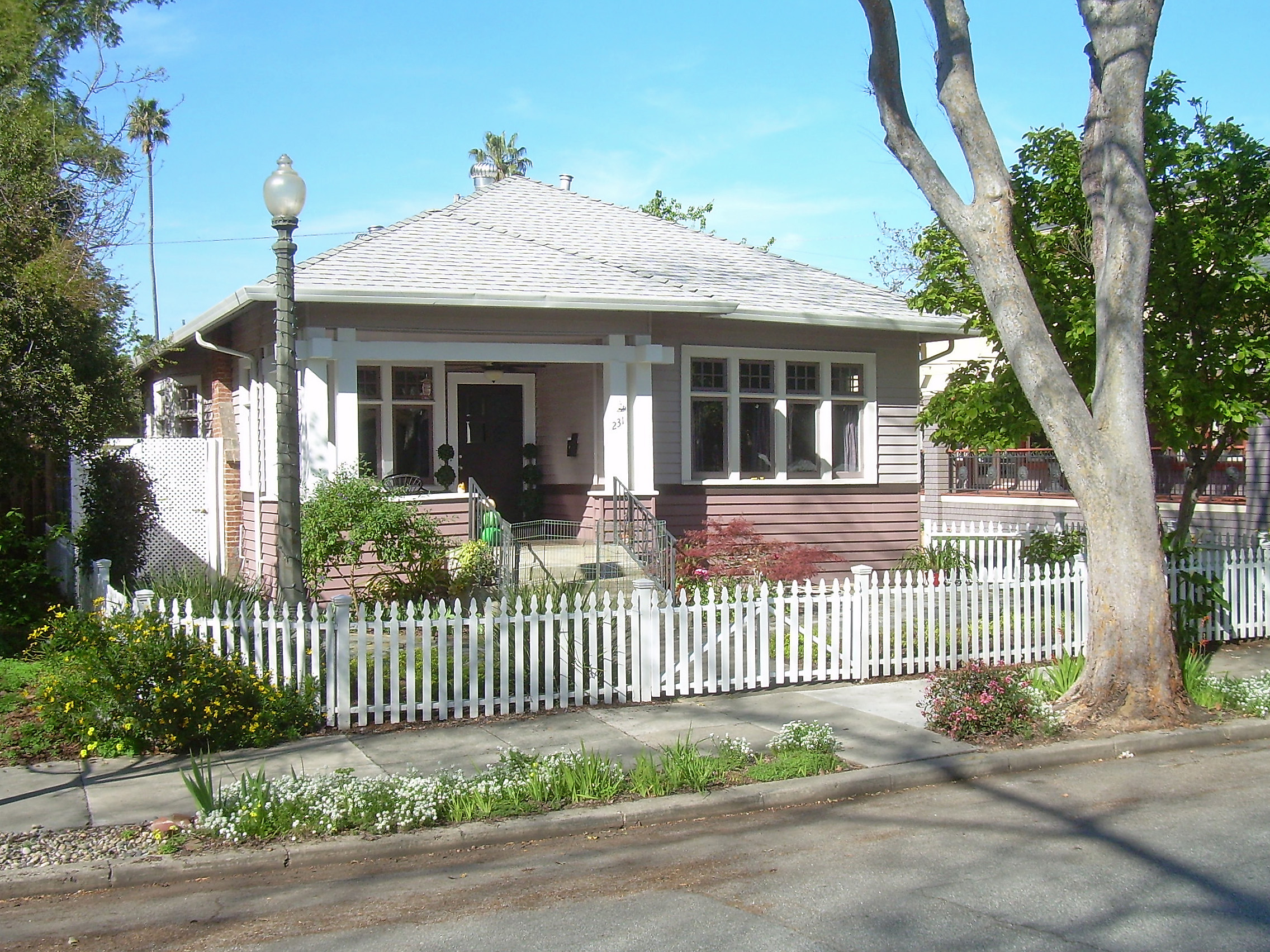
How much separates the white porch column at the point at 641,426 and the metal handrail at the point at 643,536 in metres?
0.31

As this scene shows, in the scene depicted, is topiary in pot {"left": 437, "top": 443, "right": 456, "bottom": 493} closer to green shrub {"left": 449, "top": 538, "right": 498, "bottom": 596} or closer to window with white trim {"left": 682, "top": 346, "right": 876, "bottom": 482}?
green shrub {"left": 449, "top": 538, "right": 498, "bottom": 596}

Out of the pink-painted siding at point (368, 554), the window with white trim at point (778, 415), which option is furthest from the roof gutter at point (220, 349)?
the window with white trim at point (778, 415)

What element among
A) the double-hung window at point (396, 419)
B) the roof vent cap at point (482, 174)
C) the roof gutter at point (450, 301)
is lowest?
the double-hung window at point (396, 419)

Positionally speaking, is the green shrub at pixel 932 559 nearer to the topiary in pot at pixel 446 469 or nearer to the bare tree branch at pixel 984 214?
the topiary in pot at pixel 446 469

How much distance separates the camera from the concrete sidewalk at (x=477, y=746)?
22.8 ft

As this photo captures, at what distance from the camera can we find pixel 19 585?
1188 cm

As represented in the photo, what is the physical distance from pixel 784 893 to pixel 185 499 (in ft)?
40.0

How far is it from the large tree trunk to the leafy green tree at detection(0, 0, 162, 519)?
29.4 feet

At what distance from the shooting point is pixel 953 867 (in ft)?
19.2

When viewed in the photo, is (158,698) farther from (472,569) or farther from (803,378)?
(803,378)

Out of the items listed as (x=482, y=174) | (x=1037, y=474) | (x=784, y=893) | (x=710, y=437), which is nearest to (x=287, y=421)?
(x=784, y=893)

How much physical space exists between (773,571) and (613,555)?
1893 mm

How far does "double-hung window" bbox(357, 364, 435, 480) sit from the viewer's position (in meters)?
14.1

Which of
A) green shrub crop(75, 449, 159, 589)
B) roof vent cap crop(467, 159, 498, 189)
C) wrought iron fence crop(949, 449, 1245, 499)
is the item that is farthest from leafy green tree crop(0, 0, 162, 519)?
wrought iron fence crop(949, 449, 1245, 499)
